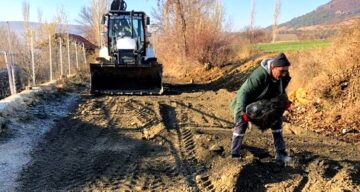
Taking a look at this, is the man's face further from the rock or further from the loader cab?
the loader cab

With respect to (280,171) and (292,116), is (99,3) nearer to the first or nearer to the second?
(292,116)

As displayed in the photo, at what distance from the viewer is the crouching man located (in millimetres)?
6598

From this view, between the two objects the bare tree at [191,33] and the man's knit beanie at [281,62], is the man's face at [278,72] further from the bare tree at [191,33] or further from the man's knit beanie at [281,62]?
the bare tree at [191,33]

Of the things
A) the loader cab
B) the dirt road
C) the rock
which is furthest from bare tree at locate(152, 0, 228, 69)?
the rock

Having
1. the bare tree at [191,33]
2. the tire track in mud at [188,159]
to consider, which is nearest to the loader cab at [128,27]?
the tire track in mud at [188,159]

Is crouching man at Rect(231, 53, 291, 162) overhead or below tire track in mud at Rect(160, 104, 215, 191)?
overhead

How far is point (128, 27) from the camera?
59.3 feet

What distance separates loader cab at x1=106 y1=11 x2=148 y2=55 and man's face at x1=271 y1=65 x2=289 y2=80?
11.7 m

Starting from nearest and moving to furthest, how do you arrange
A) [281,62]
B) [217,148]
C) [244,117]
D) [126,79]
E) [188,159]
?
[281,62] < [244,117] < [188,159] < [217,148] < [126,79]

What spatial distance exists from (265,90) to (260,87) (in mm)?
92

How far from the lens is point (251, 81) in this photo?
22.3 feet

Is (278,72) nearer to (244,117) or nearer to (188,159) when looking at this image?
(244,117)

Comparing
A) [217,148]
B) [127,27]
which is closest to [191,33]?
[127,27]

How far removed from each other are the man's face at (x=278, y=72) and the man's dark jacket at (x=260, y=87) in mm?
101
